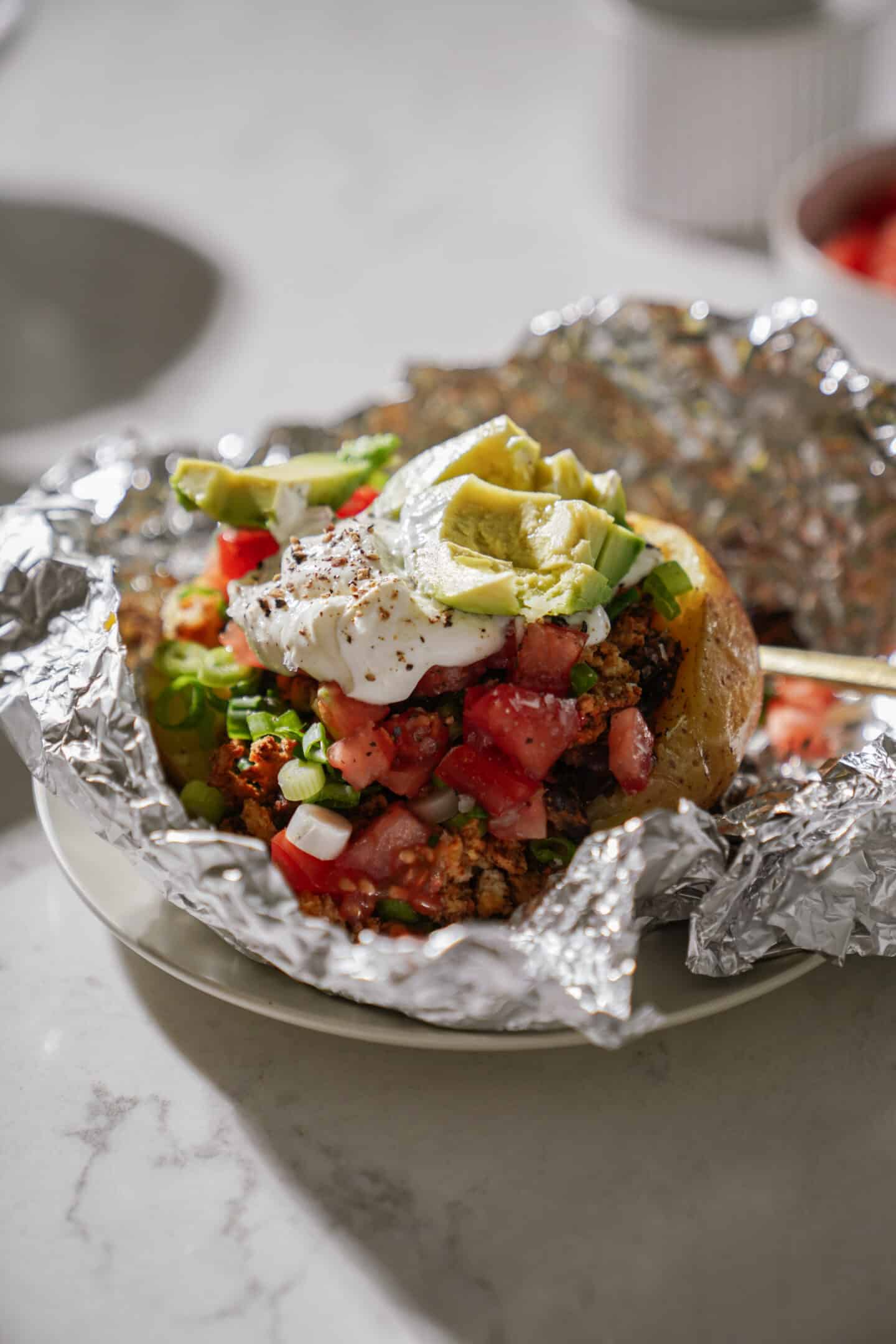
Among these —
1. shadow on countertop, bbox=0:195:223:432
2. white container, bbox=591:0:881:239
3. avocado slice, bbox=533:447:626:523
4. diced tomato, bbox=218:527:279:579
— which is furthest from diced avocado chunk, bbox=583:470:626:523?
white container, bbox=591:0:881:239

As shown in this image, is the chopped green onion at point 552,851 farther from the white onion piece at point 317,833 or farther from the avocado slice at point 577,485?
the avocado slice at point 577,485

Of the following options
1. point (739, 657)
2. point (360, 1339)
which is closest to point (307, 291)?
point (739, 657)

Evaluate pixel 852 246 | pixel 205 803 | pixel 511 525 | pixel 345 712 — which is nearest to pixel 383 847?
pixel 345 712

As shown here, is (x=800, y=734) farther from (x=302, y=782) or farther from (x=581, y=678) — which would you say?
(x=302, y=782)

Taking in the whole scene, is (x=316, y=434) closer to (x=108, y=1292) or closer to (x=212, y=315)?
(x=212, y=315)

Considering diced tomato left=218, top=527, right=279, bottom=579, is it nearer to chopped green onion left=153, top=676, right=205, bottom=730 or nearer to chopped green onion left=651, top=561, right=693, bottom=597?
chopped green onion left=153, top=676, right=205, bottom=730
